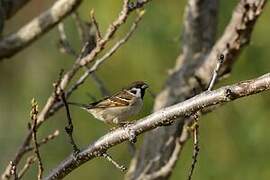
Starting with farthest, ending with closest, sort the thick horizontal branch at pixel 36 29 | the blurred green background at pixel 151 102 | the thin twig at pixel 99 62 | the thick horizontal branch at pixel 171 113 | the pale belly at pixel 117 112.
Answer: the blurred green background at pixel 151 102
the pale belly at pixel 117 112
the thick horizontal branch at pixel 36 29
the thin twig at pixel 99 62
the thick horizontal branch at pixel 171 113

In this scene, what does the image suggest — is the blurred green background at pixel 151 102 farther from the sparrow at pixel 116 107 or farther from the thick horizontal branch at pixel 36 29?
the thick horizontal branch at pixel 36 29

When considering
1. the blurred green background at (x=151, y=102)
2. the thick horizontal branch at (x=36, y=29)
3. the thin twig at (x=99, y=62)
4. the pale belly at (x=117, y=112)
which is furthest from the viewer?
the blurred green background at (x=151, y=102)

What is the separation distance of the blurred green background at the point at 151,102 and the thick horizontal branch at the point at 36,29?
48.2 inches

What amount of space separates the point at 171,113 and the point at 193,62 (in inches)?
75.2

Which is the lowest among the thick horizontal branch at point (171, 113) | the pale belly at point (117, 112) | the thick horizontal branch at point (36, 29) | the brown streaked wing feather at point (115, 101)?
the thick horizontal branch at point (171, 113)

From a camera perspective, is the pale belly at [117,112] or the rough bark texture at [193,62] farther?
the pale belly at [117,112]

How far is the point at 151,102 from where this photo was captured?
6.30 metres

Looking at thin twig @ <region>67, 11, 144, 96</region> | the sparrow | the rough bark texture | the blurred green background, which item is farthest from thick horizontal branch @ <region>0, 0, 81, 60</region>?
the blurred green background

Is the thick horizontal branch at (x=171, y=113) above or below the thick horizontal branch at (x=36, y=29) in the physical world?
below

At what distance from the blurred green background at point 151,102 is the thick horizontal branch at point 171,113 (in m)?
2.38

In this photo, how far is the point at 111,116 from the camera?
4059mm

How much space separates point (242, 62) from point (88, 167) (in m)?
2.99

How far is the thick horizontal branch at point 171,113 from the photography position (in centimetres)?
218

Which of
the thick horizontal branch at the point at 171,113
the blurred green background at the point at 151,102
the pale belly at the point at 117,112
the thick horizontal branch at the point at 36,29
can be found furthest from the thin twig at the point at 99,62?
the blurred green background at the point at 151,102
